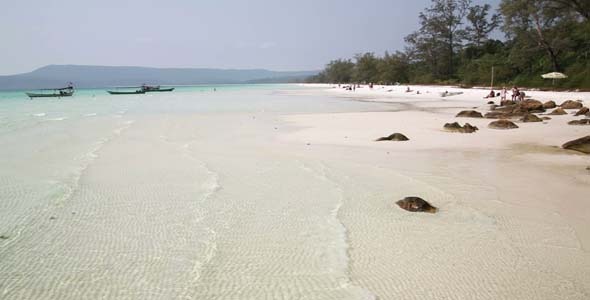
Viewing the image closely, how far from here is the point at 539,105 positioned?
22.5m

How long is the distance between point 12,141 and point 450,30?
7338 cm

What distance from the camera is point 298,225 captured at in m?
5.88

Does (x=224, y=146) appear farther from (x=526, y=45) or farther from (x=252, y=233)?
(x=526, y=45)

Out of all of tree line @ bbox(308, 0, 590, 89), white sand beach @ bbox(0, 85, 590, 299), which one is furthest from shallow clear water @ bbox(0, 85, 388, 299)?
tree line @ bbox(308, 0, 590, 89)

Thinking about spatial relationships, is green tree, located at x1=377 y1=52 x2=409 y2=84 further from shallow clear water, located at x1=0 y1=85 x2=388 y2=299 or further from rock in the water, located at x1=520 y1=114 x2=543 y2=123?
shallow clear water, located at x1=0 y1=85 x2=388 y2=299

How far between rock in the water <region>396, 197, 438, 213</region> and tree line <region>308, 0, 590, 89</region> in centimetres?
3692

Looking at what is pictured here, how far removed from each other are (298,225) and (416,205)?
191 centimetres

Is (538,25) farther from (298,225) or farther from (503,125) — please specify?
(298,225)

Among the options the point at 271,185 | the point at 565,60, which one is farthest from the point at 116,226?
the point at 565,60

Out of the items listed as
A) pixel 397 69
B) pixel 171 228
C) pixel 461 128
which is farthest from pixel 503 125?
pixel 397 69

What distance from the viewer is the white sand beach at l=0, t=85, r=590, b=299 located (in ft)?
13.8

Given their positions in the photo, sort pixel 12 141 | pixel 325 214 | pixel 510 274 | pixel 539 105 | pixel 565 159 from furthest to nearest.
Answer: pixel 539 105, pixel 12 141, pixel 565 159, pixel 325 214, pixel 510 274

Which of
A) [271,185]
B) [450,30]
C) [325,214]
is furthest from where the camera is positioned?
[450,30]

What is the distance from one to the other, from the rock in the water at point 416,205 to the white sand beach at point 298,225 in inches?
5.8
